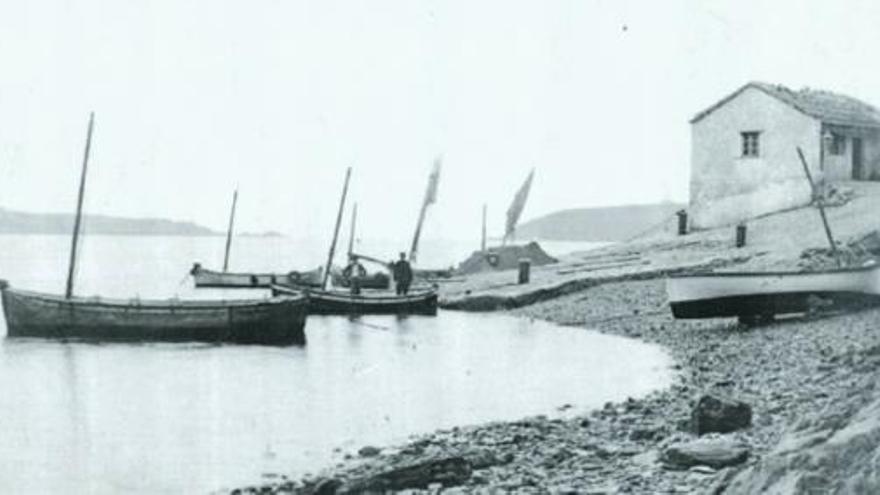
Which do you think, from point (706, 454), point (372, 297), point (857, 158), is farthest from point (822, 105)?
point (706, 454)

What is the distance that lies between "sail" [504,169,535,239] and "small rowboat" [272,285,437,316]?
83.5ft

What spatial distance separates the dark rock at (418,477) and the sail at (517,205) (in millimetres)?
56902

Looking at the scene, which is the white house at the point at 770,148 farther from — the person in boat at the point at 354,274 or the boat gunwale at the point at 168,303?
the boat gunwale at the point at 168,303

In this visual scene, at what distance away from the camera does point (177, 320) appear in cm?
3706

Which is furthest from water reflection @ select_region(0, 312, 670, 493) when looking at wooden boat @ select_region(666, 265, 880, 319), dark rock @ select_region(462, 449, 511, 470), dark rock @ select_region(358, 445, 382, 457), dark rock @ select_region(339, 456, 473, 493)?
dark rock @ select_region(339, 456, 473, 493)

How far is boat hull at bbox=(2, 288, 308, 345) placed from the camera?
122ft

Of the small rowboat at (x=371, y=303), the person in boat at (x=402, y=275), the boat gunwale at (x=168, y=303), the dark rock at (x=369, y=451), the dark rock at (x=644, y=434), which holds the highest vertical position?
the person in boat at (x=402, y=275)

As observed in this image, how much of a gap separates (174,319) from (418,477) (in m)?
26.8

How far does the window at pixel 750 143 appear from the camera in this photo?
155 feet

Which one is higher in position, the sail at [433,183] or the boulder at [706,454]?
the sail at [433,183]

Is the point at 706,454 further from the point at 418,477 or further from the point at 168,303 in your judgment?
the point at 168,303

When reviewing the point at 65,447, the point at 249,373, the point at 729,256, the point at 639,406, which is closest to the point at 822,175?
the point at 729,256

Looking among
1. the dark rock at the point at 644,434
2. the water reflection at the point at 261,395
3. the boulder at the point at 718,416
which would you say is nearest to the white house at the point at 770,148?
the water reflection at the point at 261,395

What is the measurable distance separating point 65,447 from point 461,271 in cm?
4558
